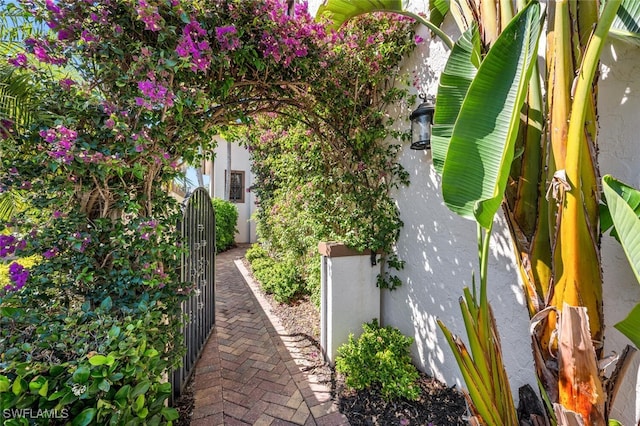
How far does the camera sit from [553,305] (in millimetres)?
1632

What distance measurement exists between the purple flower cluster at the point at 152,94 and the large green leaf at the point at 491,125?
2.26 meters

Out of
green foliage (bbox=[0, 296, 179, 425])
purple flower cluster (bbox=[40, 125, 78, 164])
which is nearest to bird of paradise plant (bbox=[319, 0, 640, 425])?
green foliage (bbox=[0, 296, 179, 425])

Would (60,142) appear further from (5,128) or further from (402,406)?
(402,406)

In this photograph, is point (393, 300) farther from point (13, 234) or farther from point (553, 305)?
point (13, 234)

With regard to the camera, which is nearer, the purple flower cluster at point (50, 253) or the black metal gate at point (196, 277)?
the purple flower cluster at point (50, 253)

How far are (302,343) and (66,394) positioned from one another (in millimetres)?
3365

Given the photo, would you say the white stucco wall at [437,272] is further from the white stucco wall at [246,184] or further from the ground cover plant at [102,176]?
the white stucco wall at [246,184]

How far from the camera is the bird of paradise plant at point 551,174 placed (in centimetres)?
144

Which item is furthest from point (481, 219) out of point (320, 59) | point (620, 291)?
point (320, 59)

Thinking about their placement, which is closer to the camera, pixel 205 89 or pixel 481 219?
pixel 481 219

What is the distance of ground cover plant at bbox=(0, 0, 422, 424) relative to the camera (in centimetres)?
183

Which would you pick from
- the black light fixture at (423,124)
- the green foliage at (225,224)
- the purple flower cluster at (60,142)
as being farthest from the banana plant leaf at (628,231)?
the green foliage at (225,224)

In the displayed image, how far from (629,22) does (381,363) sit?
140 inches

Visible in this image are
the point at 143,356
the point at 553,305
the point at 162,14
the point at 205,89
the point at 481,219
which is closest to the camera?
the point at 481,219
